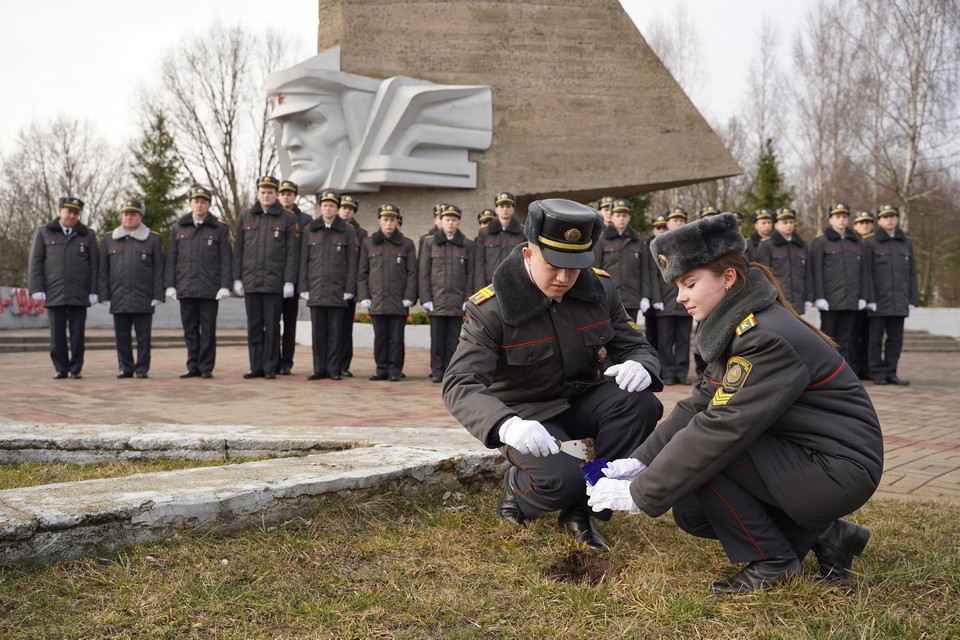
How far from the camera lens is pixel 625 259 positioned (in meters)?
9.02

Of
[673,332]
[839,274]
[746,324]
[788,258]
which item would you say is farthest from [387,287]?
[746,324]

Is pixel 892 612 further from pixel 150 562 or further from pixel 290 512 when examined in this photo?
pixel 150 562

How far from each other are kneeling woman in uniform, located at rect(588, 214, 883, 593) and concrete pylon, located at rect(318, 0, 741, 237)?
12321mm

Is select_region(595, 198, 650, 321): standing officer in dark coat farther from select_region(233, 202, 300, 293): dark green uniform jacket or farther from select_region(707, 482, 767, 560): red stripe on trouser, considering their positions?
select_region(707, 482, 767, 560): red stripe on trouser

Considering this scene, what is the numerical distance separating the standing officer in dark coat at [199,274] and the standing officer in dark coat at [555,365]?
650 centimetres

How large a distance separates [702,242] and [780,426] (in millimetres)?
610

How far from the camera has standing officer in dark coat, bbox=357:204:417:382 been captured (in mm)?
9234

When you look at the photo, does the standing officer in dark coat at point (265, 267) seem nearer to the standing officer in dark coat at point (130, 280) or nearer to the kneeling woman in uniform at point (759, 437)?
the standing officer in dark coat at point (130, 280)

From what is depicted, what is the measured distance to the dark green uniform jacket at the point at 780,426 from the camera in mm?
2291

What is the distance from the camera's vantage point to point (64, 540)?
2.51 meters

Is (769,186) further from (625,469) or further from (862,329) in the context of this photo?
(625,469)

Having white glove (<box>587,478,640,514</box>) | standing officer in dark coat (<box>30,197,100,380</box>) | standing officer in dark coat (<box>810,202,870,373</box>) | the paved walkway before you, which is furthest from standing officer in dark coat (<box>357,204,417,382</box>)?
white glove (<box>587,478,640,514</box>)

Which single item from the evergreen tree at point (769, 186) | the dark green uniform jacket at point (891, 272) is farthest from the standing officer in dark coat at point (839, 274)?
the evergreen tree at point (769, 186)

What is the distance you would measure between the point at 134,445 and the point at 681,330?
→ 262 inches
